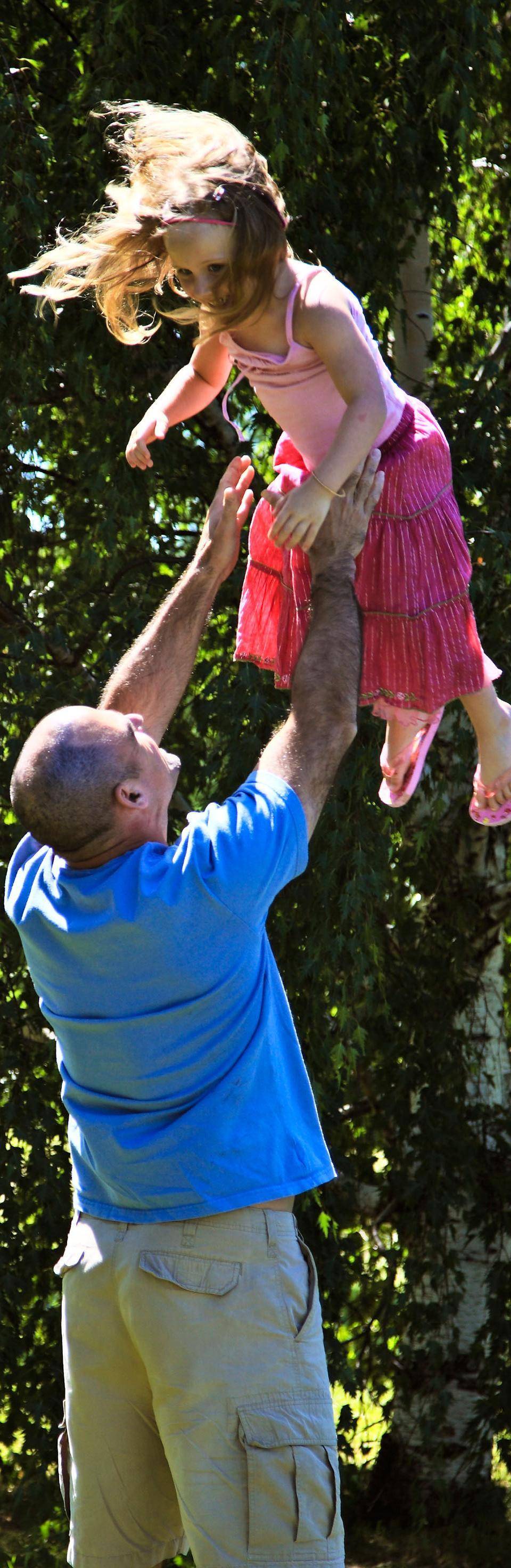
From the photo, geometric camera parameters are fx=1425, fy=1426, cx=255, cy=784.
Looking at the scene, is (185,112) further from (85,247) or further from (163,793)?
(163,793)

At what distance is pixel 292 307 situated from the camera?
2.19 metres

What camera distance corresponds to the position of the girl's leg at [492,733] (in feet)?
8.52

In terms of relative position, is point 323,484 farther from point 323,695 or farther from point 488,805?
point 488,805

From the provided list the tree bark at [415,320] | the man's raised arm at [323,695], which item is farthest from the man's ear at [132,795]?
the tree bark at [415,320]

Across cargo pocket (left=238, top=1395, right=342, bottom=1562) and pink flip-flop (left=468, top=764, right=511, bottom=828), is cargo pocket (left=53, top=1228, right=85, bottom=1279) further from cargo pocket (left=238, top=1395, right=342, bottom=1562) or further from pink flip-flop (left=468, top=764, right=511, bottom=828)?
pink flip-flop (left=468, top=764, right=511, bottom=828)

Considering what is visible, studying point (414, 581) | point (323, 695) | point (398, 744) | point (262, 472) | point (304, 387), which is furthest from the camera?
point (262, 472)

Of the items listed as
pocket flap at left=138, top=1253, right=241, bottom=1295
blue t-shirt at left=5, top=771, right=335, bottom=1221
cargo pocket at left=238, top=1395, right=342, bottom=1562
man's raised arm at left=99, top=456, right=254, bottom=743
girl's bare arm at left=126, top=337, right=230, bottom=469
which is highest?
girl's bare arm at left=126, top=337, right=230, bottom=469

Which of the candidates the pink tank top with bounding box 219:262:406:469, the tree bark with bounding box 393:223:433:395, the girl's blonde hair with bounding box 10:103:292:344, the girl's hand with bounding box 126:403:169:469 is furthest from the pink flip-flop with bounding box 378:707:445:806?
the tree bark with bounding box 393:223:433:395

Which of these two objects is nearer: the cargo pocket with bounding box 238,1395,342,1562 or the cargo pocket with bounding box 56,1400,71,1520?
the cargo pocket with bounding box 238,1395,342,1562

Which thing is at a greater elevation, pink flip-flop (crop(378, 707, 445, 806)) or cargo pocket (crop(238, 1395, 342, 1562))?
pink flip-flop (crop(378, 707, 445, 806))

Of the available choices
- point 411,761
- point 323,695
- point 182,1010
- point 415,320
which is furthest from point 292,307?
point 415,320

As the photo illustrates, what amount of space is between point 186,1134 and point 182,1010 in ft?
0.58

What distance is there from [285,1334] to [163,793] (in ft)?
2.45

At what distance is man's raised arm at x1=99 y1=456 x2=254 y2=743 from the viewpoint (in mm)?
2469
